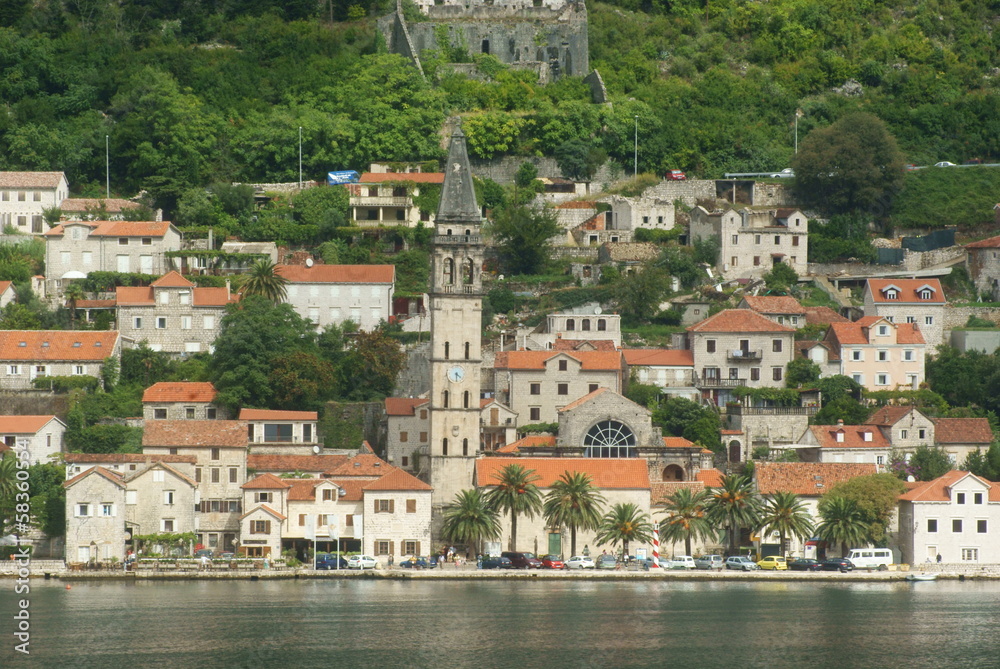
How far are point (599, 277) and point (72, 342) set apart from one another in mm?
26752

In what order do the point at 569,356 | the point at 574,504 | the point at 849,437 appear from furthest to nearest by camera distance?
the point at 569,356
the point at 849,437
the point at 574,504

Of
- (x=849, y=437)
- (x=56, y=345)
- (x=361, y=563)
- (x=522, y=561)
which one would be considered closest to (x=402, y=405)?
(x=361, y=563)

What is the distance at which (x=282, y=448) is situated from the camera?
311ft

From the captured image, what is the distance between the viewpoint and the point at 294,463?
3676 inches

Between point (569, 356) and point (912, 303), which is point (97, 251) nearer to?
point (569, 356)

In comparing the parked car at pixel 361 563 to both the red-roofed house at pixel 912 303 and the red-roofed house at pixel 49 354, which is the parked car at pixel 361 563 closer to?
the red-roofed house at pixel 49 354

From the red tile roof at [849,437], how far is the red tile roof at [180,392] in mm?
26674

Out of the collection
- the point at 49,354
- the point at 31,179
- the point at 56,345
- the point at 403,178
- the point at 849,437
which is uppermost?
the point at 403,178

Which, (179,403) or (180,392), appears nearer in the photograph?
(179,403)

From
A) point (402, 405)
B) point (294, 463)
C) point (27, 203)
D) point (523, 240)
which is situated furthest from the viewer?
point (27, 203)

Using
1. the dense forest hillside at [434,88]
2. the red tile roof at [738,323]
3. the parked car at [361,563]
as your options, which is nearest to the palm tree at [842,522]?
the red tile roof at [738,323]

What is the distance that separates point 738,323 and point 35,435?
3240 cm

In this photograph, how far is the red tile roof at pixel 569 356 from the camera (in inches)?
3903

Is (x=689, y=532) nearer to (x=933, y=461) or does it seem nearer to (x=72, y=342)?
(x=933, y=461)
